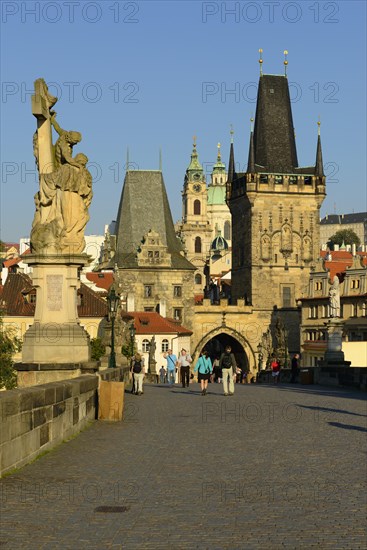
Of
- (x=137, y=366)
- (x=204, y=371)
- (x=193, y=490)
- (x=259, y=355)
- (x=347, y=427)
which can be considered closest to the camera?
(x=193, y=490)

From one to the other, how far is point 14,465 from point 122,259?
9084cm

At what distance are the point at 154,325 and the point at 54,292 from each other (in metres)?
71.3

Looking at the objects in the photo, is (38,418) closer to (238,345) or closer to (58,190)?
(58,190)

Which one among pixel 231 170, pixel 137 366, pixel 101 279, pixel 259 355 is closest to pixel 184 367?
pixel 137 366

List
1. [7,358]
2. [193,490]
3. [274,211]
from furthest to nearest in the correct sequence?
1. [274,211]
2. [7,358]
3. [193,490]

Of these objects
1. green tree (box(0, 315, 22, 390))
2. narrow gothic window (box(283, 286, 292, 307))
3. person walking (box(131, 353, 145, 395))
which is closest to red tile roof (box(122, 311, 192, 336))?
narrow gothic window (box(283, 286, 292, 307))

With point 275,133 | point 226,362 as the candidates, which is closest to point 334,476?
point 226,362

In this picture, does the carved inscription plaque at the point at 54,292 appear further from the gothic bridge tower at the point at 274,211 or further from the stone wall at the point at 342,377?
the gothic bridge tower at the point at 274,211

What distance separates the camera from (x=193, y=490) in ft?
30.8

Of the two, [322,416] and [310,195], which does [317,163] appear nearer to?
[310,195]

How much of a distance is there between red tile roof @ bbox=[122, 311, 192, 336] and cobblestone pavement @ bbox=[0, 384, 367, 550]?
232 feet

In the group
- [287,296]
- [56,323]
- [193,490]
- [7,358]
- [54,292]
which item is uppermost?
[287,296]

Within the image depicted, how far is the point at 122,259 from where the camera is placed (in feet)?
331

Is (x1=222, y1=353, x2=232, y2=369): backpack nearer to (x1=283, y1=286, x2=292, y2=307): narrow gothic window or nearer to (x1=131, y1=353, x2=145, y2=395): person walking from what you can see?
(x1=131, y1=353, x2=145, y2=395): person walking
